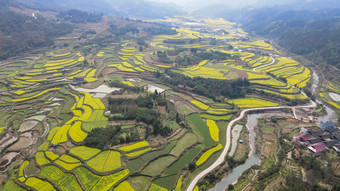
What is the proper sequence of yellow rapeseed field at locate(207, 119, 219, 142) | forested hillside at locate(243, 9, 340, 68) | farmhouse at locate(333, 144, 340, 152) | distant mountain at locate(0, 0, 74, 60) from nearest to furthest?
farmhouse at locate(333, 144, 340, 152) → yellow rapeseed field at locate(207, 119, 219, 142) → distant mountain at locate(0, 0, 74, 60) → forested hillside at locate(243, 9, 340, 68)

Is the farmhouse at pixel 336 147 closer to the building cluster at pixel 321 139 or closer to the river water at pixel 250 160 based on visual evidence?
the building cluster at pixel 321 139

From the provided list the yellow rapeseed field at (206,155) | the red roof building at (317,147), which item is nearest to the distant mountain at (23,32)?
the yellow rapeseed field at (206,155)

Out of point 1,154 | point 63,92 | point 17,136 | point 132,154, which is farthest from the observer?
point 63,92

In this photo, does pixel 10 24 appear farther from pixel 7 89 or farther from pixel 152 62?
pixel 152 62

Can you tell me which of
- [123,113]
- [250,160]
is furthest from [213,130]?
[123,113]

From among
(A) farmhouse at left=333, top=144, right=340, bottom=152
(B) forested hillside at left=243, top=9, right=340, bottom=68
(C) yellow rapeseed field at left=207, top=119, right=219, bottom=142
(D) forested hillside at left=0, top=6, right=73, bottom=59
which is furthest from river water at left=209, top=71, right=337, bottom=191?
(D) forested hillside at left=0, top=6, right=73, bottom=59

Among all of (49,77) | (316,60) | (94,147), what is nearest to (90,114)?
(94,147)

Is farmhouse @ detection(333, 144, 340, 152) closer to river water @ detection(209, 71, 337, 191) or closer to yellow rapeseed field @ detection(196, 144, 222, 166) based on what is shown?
river water @ detection(209, 71, 337, 191)

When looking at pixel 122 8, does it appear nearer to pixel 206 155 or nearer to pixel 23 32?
pixel 23 32
